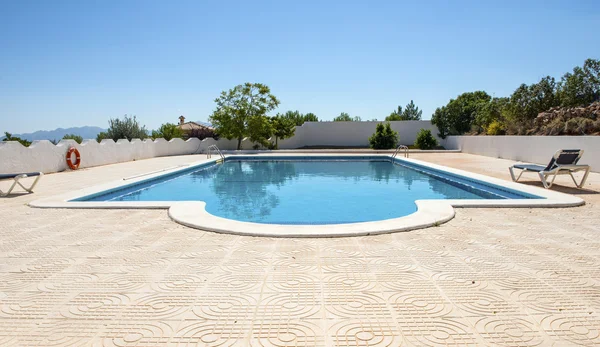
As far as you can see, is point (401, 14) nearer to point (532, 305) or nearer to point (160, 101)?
point (532, 305)

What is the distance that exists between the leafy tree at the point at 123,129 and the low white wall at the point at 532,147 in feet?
63.9

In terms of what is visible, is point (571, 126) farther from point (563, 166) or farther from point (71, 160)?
point (71, 160)

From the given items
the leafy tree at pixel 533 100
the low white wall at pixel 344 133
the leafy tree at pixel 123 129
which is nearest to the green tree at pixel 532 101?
the leafy tree at pixel 533 100

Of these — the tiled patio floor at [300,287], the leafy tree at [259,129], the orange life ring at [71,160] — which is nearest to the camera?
the tiled patio floor at [300,287]

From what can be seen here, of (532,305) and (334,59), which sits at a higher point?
(334,59)

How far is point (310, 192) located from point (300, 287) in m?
6.27

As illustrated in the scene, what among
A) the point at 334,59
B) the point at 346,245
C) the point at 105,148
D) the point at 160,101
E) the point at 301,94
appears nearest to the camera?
the point at 346,245

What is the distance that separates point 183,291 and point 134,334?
559mm

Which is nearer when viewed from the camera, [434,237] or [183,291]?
[183,291]

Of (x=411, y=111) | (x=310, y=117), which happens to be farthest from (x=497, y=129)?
(x=411, y=111)

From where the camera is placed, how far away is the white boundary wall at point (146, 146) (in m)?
10.0

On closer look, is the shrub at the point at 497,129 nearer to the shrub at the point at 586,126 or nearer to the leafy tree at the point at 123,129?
the shrub at the point at 586,126

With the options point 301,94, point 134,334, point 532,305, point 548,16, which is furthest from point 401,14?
point 301,94

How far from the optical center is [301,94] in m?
31.1
